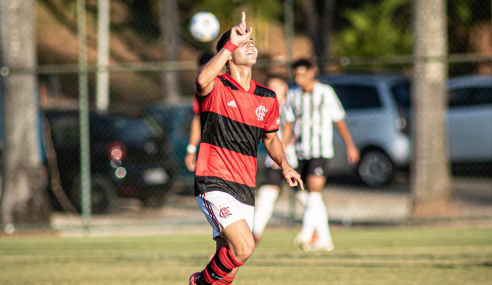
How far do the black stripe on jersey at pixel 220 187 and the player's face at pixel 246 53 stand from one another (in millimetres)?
824

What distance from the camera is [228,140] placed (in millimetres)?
5496

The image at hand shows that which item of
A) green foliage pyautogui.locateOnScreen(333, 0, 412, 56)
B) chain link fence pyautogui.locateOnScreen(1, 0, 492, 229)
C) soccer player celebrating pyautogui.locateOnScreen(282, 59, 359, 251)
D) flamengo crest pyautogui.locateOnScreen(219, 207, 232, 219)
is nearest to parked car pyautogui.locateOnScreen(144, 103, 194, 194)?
chain link fence pyautogui.locateOnScreen(1, 0, 492, 229)

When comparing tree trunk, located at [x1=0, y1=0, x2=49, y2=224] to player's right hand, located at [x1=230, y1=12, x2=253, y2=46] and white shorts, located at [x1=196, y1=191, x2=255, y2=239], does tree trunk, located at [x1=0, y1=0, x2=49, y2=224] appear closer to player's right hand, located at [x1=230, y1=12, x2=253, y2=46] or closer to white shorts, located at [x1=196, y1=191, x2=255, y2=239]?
white shorts, located at [x1=196, y1=191, x2=255, y2=239]

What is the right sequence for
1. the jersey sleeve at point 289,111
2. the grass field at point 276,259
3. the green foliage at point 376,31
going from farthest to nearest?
the green foliage at point 376,31 → the jersey sleeve at point 289,111 → the grass field at point 276,259

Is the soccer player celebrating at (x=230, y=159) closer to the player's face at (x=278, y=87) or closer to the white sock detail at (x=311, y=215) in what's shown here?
the white sock detail at (x=311, y=215)

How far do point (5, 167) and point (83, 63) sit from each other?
78.1 inches

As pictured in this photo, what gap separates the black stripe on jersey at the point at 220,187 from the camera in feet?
17.8

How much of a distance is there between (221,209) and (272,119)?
0.80 metres

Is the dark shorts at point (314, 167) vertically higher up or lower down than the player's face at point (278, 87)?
lower down

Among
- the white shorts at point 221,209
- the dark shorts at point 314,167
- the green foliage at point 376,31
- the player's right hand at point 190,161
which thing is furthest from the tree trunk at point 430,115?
the green foliage at point 376,31

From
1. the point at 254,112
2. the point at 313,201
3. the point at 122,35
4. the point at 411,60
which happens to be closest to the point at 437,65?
the point at 411,60

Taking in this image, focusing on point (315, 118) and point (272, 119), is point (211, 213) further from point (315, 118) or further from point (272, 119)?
point (315, 118)

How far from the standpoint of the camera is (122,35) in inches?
1214

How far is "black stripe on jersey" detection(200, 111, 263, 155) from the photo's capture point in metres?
5.48
